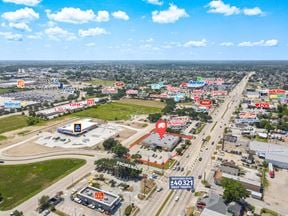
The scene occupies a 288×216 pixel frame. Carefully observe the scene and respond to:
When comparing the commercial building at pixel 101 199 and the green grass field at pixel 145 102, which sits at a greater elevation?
the green grass field at pixel 145 102

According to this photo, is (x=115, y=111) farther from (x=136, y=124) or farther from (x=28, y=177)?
(x=28, y=177)

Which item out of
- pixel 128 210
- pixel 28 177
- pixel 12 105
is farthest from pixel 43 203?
pixel 12 105

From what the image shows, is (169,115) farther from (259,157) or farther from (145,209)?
(145,209)

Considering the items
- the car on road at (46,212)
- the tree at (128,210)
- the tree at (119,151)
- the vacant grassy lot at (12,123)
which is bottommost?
the car on road at (46,212)

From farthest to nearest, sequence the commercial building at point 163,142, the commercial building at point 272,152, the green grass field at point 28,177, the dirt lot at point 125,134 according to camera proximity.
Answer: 1. the dirt lot at point 125,134
2. the commercial building at point 163,142
3. the commercial building at point 272,152
4. the green grass field at point 28,177

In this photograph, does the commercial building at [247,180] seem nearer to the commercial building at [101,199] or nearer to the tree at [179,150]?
the tree at [179,150]

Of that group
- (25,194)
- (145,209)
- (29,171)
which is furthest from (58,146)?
(145,209)

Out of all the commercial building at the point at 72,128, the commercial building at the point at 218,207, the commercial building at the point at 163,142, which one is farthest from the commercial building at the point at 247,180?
the commercial building at the point at 72,128

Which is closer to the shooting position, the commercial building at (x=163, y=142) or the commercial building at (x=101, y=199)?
the commercial building at (x=101, y=199)

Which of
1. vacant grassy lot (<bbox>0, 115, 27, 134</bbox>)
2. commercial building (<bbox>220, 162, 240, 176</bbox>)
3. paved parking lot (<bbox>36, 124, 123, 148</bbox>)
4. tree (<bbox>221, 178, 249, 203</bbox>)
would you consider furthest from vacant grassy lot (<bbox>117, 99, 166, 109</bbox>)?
tree (<bbox>221, 178, 249, 203</bbox>)
